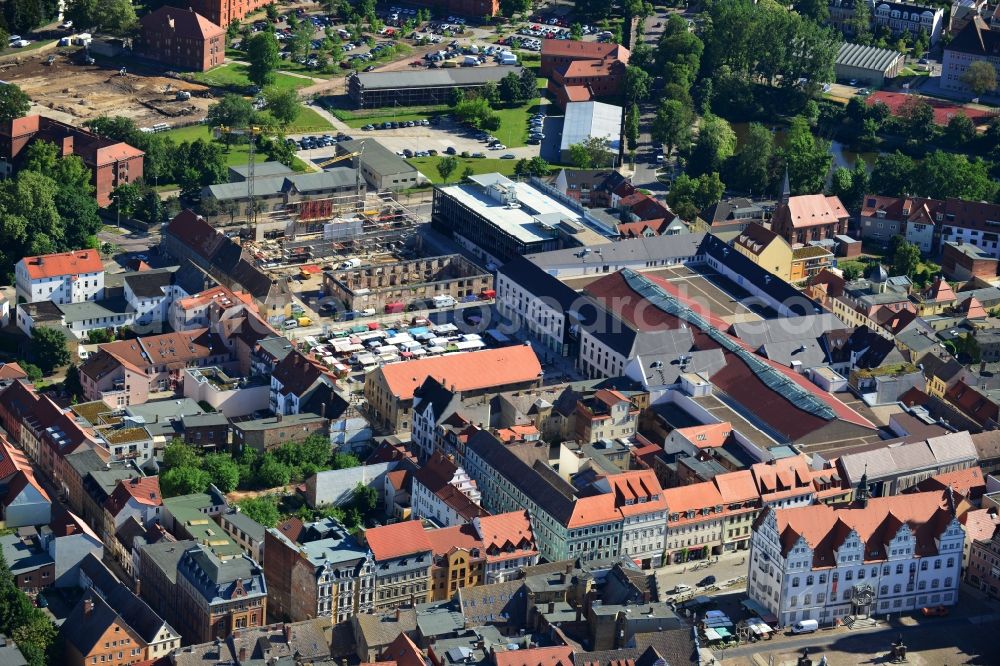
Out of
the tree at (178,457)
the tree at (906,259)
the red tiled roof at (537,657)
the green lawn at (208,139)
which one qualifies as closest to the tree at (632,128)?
the green lawn at (208,139)

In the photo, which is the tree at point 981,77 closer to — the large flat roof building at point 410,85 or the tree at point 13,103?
the large flat roof building at point 410,85

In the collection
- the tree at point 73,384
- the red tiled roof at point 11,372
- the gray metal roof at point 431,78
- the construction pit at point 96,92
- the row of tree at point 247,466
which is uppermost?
the gray metal roof at point 431,78

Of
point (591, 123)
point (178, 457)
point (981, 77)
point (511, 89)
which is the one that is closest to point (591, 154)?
point (591, 123)

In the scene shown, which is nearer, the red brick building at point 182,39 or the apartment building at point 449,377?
the apartment building at point 449,377

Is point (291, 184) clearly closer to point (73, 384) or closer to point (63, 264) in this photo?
point (63, 264)

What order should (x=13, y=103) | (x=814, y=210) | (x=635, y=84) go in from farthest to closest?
(x=635, y=84) < (x=13, y=103) < (x=814, y=210)

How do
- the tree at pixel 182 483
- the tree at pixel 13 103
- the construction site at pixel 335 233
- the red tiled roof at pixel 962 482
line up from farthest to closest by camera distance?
the tree at pixel 13 103
the construction site at pixel 335 233
the red tiled roof at pixel 962 482
the tree at pixel 182 483
